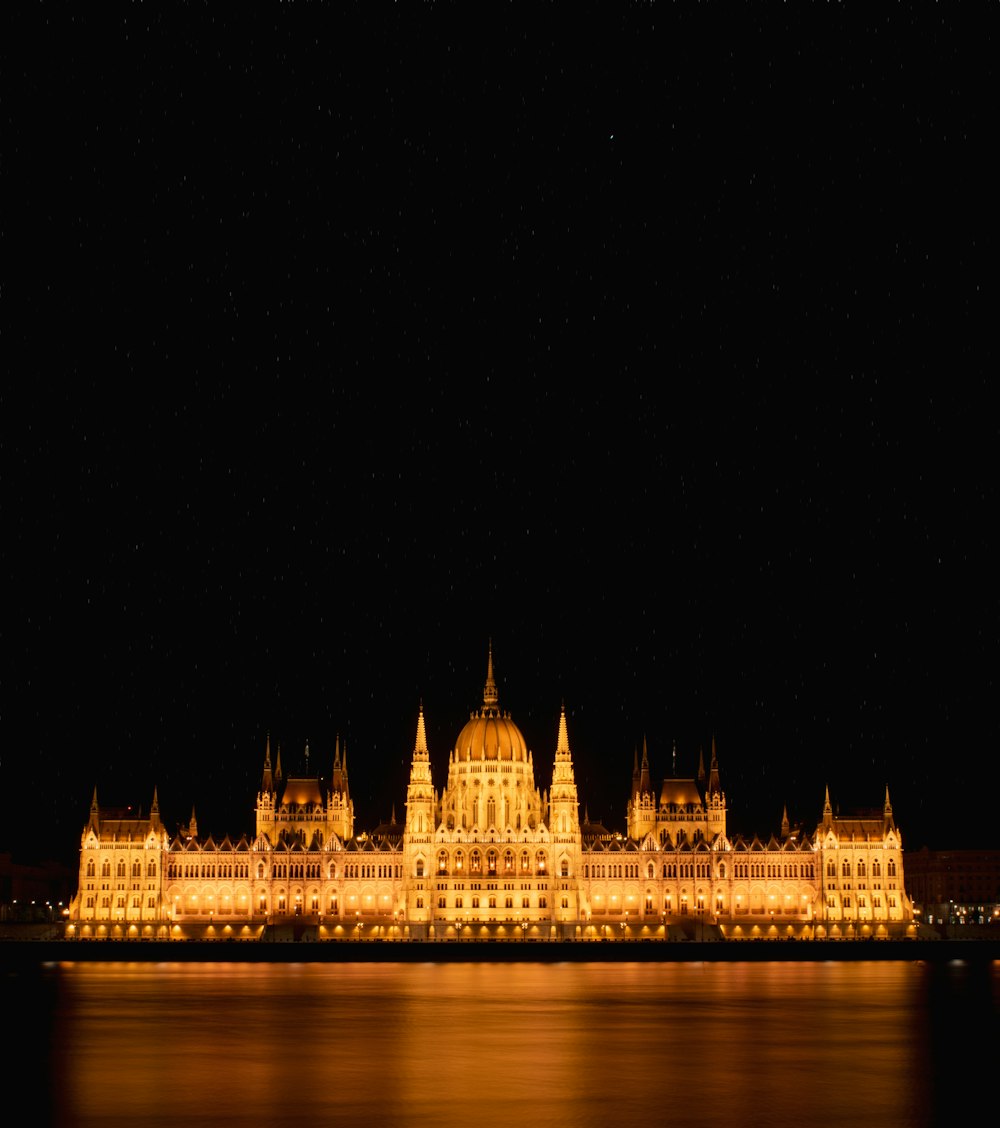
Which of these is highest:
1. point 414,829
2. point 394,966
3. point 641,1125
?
point 414,829

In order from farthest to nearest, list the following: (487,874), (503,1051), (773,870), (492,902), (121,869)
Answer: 1. (121,869)
2. (773,870)
3. (487,874)
4. (492,902)
5. (503,1051)

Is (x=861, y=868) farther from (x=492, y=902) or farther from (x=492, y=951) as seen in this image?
(x=492, y=951)

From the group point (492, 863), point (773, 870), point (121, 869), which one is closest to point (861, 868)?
point (773, 870)

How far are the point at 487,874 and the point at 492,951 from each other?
2177 cm

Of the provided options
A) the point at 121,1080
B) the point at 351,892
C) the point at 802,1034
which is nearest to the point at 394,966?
the point at 351,892

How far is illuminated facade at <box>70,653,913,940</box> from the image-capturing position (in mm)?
128250

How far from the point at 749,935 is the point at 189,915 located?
3887 centimetres

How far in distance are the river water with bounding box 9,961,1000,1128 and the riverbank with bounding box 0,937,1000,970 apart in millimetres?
24260

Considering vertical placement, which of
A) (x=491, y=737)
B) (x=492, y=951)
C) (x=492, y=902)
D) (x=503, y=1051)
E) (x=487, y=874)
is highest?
(x=491, y=737)

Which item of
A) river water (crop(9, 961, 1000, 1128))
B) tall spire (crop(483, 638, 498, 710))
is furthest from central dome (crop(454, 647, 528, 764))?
river water (crop(9, 961, 1000, 1128))

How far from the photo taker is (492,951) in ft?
354

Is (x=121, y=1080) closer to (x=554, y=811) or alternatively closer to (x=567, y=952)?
(x=567, y=952)

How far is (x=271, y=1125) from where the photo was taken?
34.5 meters

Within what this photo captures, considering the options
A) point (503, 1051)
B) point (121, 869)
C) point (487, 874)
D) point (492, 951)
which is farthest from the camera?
point (121, 869)
